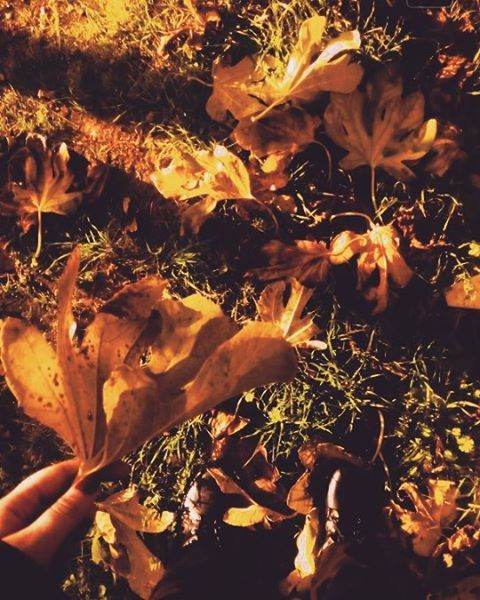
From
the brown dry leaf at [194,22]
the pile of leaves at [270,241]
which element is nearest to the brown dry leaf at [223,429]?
the pile of leaves at [270,241]

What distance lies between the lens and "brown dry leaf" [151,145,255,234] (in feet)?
5.20

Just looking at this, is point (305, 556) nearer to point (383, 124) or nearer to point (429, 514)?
point (429, 514)

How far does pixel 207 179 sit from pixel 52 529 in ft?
3.02

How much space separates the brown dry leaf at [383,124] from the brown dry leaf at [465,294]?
12.6 inches

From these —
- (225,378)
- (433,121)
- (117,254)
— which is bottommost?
(117,254)

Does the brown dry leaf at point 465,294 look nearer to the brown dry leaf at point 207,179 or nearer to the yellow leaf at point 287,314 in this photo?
the yellow leaf at point 287,314

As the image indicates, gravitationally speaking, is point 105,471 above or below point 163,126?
below

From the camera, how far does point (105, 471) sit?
4.39ft

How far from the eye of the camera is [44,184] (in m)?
1.79

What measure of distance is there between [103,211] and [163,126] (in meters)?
0.32

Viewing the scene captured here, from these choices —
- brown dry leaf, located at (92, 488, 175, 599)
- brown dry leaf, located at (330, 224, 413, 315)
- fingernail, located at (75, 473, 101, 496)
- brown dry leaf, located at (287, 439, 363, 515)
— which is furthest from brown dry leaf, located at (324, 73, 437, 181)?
brown dry leaf, located at (92, 488, 175, 599)

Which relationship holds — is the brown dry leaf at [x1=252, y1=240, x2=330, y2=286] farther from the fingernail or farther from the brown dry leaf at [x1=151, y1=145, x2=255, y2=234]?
the fingernail

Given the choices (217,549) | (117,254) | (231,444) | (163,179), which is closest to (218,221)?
(163,179)

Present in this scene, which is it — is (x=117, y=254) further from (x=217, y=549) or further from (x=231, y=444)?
(x=217, y=549)
